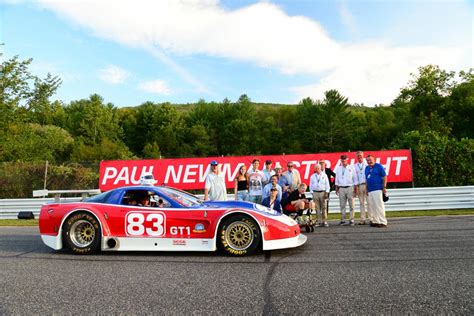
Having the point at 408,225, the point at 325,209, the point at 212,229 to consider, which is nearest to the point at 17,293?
the point at 212,229

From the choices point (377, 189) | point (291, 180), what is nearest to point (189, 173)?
point (291, 180)

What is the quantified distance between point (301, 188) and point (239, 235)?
302cm

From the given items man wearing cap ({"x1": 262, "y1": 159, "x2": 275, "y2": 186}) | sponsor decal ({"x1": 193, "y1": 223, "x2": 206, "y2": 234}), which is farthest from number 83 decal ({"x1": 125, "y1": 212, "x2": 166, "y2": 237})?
man wearing cap ({"x1": 262, "y1": 159, "x2": 275, "y2": 186})

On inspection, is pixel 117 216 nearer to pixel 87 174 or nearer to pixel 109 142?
pixel 87 174

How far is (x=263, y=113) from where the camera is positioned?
90.4 metres

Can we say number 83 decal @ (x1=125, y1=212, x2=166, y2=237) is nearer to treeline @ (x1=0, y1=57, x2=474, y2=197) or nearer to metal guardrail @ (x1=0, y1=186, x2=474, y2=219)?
metal guardrail @ (x1=0, y1=186, x2=474, y2=219)

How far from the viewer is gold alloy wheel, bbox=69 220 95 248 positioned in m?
6.53

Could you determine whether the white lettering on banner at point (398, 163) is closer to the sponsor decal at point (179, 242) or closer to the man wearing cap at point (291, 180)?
the man wearing cap at point (291, 180)

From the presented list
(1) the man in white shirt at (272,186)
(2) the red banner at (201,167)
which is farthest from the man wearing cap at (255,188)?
(2) the red banner at (201,167)

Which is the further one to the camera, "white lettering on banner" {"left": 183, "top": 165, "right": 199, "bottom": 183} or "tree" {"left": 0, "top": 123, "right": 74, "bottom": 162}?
"tree" {"left": 0, "top": 123, "right": 74, "bottom": 162}

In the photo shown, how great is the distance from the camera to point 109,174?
15.4 meters

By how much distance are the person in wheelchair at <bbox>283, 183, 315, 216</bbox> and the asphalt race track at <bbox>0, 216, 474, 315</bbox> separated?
4.42ft

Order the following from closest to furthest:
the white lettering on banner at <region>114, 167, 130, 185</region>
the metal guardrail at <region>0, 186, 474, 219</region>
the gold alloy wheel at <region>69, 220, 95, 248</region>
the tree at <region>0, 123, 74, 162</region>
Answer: the gold alloy wheel at <region>69, 220, 95, 248</region> < the metal guardrail at <region>0, 186, 474, 219</region> < the white lettering on banner at <region>114, 167, 130, 185</region> < the tree at <region>0, 123, 74, 162</region>

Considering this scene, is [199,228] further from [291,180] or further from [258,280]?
[291,180]
